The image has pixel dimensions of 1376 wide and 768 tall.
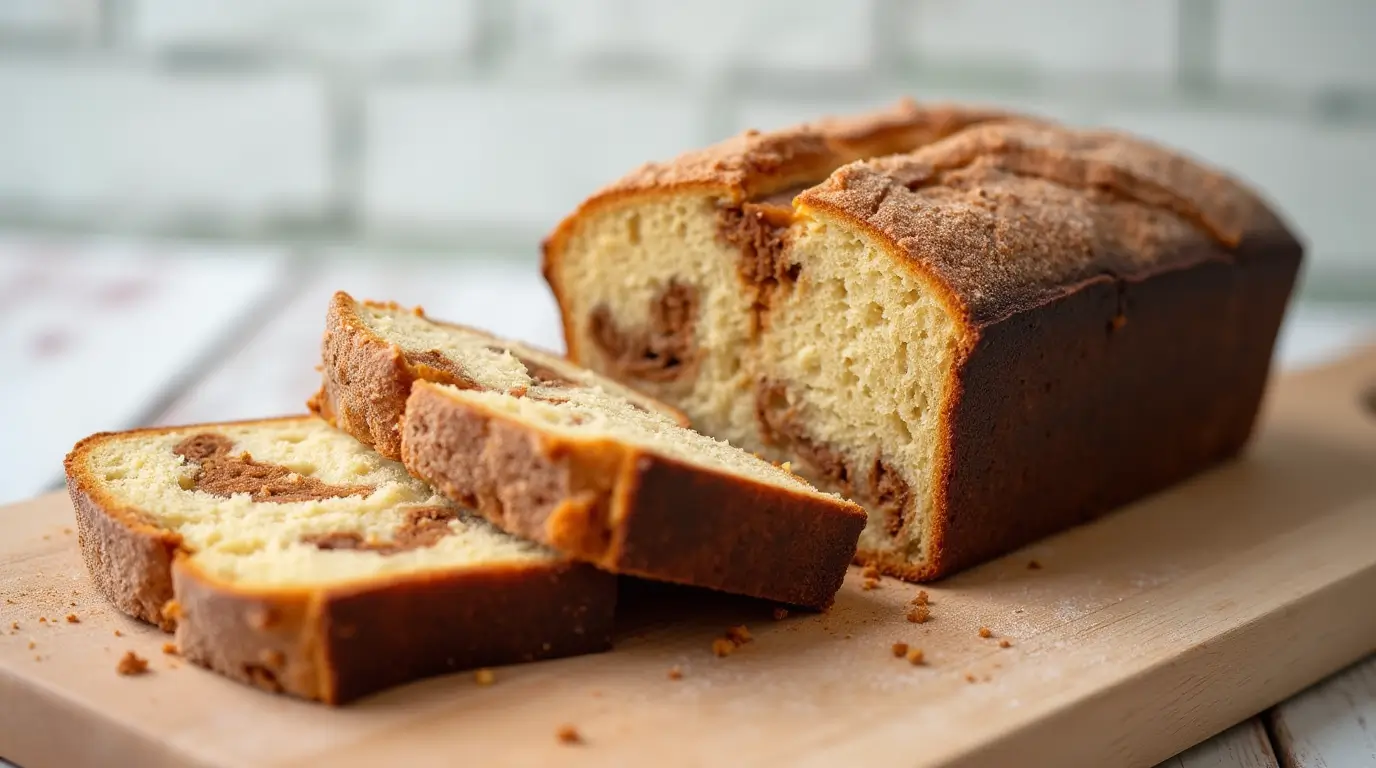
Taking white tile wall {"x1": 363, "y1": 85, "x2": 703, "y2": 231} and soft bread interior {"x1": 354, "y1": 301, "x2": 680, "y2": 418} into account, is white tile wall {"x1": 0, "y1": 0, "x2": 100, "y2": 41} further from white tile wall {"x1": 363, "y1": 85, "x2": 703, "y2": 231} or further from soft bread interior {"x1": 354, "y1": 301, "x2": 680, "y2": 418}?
soft bread interior {"x1": 354, "y1": 301, "x2": 680, "y2": 418}

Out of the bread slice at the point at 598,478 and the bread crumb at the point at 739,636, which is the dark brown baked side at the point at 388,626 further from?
the bread crumb at the point at 739,636

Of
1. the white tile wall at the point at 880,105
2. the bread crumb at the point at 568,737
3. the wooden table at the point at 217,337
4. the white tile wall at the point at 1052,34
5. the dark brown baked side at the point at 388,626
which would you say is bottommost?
the wooden table at the point at 217,337

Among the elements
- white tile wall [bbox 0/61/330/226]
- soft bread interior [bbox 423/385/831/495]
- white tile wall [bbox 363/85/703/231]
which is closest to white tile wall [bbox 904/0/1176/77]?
white tile wall [bbox 363/85/703/231]

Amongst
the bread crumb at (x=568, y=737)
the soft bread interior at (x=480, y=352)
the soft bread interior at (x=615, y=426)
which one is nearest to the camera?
the bread crumb at (x=568, y=737)

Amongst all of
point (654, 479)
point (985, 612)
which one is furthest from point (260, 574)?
point (985, 612)

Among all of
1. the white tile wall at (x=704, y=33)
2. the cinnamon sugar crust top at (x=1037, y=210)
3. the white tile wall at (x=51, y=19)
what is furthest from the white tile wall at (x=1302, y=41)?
the white tile wall at (x=51, y=19)

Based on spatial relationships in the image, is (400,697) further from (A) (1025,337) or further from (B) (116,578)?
(A) (1025,337)
